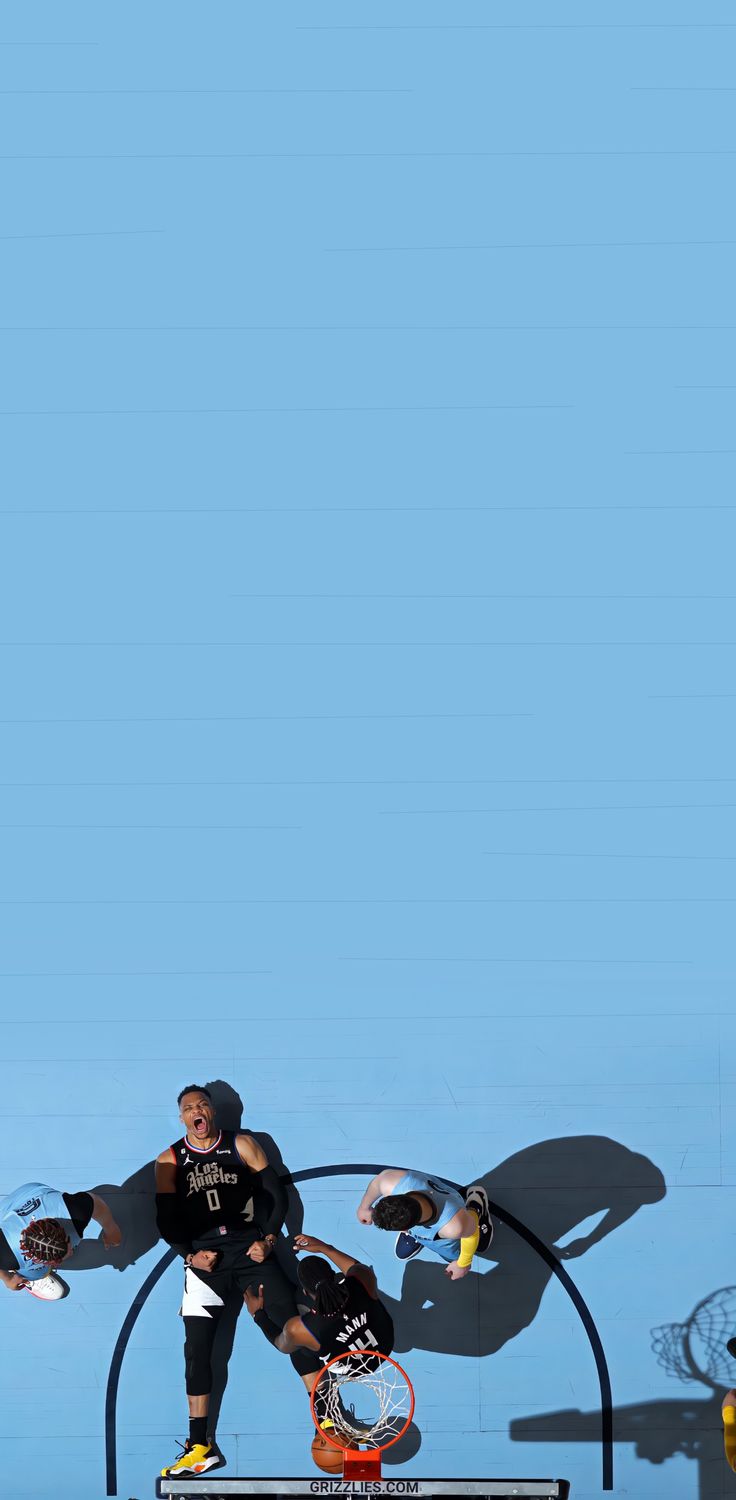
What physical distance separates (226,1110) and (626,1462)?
3.51 metres

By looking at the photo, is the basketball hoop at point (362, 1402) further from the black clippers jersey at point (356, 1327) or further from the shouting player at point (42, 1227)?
the shouting player at point (42, 1227)

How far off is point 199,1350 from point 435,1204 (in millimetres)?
1846

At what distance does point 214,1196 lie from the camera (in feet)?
26.4

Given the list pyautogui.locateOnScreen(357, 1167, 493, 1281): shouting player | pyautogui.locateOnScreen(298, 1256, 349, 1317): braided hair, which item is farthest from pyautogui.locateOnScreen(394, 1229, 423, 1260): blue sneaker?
pyautogui.locateOnScreen(298, 1256, 349, 1317): braided hair

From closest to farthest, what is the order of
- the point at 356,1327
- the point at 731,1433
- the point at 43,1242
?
the point at 731,1433 < the point at 356,1327 < the point at 43,1242

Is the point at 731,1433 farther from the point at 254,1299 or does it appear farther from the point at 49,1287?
the point at 49,1287

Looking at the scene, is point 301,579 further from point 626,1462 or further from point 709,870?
point 626,1462

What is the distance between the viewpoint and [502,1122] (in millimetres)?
8148

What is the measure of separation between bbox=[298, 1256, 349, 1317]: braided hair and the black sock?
4.39 feet

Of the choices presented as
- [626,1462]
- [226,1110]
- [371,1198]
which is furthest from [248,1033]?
[626,1462]

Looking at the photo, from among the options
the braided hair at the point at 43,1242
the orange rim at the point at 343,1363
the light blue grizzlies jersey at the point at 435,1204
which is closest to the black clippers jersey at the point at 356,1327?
the orange rim at the point at 343,1363

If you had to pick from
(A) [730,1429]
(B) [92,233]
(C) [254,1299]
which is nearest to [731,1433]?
(A) [730,1429]

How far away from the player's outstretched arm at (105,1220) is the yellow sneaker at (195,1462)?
1.41 meters

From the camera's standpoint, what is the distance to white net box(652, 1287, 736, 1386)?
816 centimetres
